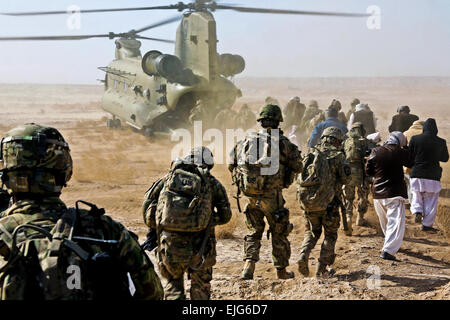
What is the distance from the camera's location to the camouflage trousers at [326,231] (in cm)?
618

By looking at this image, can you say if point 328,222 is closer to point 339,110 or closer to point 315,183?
point 315,183

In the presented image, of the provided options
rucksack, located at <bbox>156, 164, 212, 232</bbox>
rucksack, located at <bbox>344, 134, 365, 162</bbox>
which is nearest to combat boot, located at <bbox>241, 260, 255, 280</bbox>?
rucksack, located at <bbox>156, 164, 212, 232</bbox>

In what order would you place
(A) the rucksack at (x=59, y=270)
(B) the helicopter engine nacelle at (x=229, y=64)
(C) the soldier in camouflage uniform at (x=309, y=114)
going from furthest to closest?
(B) the helicopter engine nacelle at (x=229, y=64) < (C) the soldier in camouflage uniform at (x=309, y=114) < (A) the rucksack at (x=59, y=270)

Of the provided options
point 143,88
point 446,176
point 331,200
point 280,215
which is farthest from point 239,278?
point 143,88

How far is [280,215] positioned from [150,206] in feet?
5.77

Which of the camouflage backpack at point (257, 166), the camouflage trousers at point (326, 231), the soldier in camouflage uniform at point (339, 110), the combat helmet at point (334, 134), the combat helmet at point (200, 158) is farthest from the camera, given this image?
the soldier in camouflage uniform at point (339, 110)

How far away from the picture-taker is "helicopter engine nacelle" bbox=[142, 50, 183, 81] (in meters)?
16.4

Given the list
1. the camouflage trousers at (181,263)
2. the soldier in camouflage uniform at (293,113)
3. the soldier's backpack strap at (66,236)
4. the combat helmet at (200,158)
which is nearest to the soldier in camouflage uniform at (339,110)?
the soldier in camouflage uniform at (293,113)

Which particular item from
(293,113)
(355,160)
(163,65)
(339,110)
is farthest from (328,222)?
(163,65)

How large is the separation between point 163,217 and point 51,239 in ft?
6.98

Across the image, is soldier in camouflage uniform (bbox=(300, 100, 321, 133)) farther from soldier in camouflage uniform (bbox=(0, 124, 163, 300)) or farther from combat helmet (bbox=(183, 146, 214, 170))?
soldier in camouflage uniform (bbox=(0, 124, 163, 300))

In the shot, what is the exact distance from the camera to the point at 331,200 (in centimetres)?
608

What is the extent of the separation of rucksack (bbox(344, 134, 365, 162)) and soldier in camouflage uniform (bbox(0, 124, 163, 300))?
6.21m

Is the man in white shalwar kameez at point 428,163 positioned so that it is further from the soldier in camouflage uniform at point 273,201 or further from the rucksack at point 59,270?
the rucksack at point 59,270
